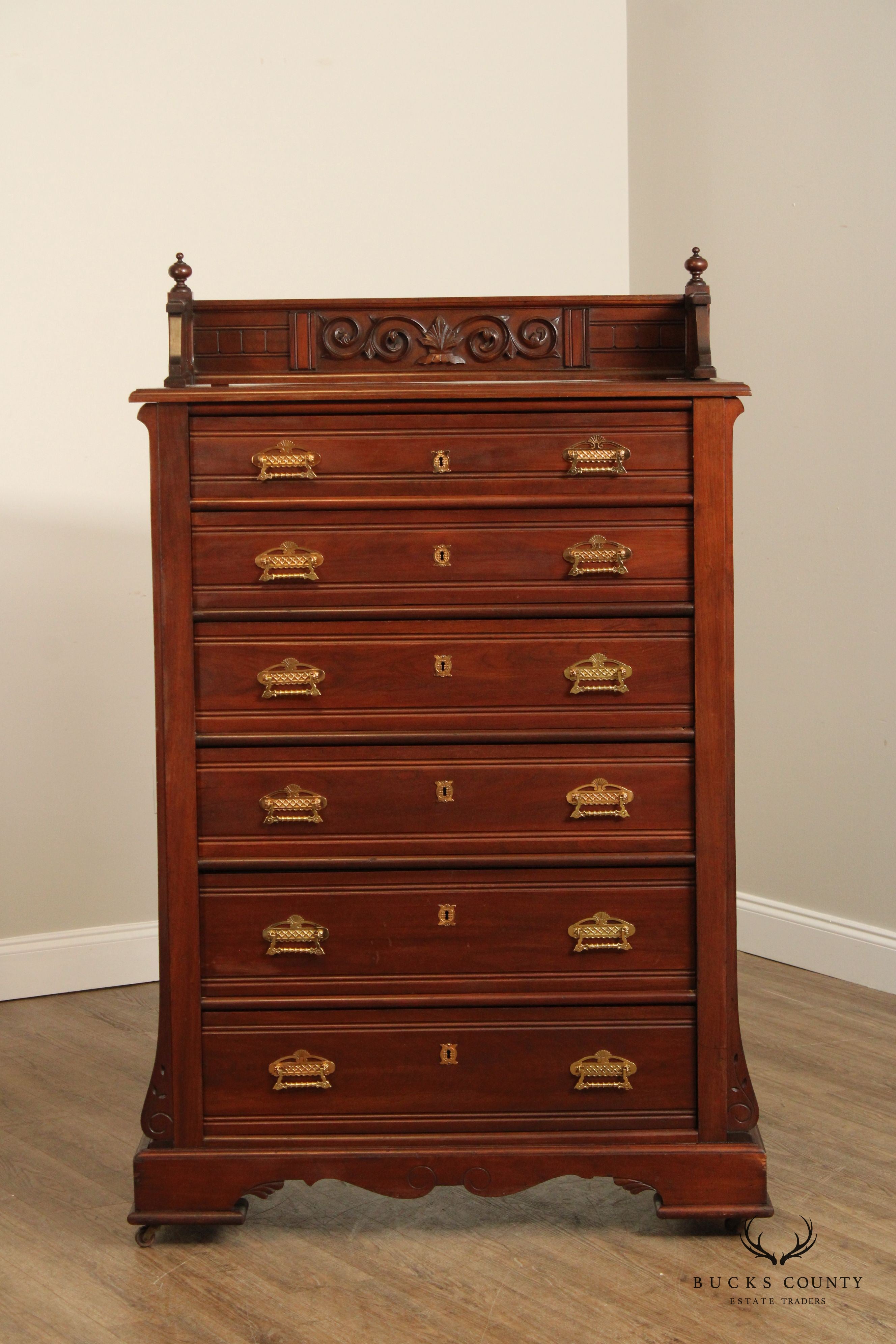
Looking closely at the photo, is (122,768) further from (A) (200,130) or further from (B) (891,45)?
(B) (891,45)

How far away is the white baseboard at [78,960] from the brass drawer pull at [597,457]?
191 centimetres

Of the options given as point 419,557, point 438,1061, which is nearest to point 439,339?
point 419,557

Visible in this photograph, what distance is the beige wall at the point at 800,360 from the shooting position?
3.38 meters

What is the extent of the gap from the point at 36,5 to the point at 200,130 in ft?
1.59

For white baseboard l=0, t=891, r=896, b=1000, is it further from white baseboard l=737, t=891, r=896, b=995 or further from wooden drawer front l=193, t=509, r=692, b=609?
wooden drawer front l=193, t=509, r=692, b=609

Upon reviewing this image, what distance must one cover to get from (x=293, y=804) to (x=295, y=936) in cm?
23

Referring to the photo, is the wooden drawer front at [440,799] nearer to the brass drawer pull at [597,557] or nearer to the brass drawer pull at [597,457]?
the brass drawer pull at [597,557]

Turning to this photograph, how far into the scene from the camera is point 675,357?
248cm

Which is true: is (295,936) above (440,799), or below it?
below

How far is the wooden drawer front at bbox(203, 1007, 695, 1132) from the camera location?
2303 millimetres

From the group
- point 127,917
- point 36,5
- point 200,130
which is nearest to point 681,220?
point 200,130

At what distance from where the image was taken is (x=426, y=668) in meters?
2.26

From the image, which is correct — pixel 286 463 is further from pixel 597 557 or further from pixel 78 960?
pixel 78 960

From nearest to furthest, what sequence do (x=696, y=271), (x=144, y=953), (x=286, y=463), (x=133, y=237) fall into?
(x=286, y=463), (x=696, y=271), (x=133, y=237), (x=144, y=953)
